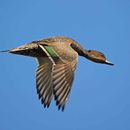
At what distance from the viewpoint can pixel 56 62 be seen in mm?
7320

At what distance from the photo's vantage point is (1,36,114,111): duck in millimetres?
7051

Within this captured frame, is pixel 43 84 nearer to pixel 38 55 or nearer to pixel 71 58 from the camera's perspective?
pixel 38 55

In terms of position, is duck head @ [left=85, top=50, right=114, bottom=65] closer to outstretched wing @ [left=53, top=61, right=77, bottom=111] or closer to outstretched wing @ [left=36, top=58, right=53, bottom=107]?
outstretched wing @ [left=36, top=58, right=53, bottom=107]

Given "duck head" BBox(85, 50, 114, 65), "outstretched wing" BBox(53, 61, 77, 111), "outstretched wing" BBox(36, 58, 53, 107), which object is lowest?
"outstretched wing" BBox(53, 61, 77, 111)

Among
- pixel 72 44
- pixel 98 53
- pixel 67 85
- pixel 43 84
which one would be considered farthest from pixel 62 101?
pixel 98 53

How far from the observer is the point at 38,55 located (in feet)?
27.9

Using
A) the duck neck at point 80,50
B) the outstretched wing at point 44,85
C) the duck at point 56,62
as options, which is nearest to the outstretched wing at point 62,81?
the duck at point 56,62

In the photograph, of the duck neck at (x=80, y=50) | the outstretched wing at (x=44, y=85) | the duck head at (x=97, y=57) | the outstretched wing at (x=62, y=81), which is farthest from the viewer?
the duck head at (x=97, y=57)

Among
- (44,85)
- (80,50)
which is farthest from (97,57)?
(44,85)

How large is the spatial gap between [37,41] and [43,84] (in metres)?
0.68

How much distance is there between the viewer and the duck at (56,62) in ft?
23.1

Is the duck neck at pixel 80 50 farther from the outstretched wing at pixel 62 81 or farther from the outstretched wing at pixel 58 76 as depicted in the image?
the outstretched wing at pixel 62 81

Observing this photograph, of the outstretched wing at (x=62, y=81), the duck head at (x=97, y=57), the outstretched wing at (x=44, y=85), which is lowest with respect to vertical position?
the outstretched wing at (x=62, y=81)

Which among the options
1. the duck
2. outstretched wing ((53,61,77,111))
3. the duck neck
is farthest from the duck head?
outstretched wing ((53,61,77,111))
